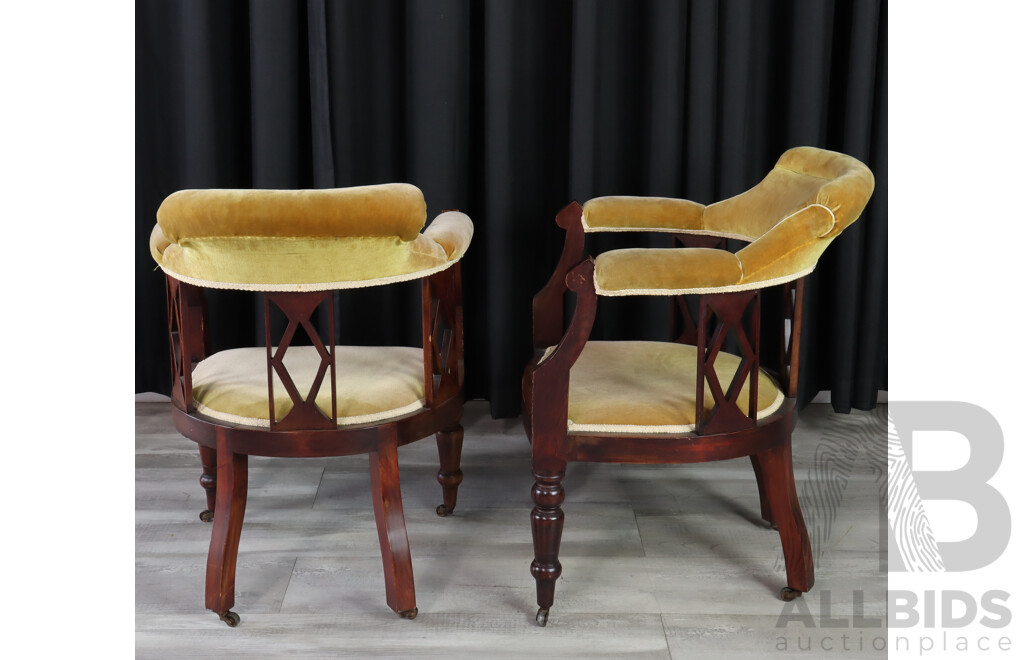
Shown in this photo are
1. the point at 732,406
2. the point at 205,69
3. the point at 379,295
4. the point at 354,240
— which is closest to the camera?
the point at 354,240

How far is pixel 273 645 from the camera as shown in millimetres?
1585

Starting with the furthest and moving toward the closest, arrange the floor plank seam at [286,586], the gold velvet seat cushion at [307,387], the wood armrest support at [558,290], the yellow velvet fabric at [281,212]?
the wood armrest support at [558,290]
the floor plank seam at [286,586]
the gold velvet seat cushion at [307,387]
the yellow velvet fabric at [281,212]

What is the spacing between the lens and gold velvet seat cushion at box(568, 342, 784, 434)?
1571mm

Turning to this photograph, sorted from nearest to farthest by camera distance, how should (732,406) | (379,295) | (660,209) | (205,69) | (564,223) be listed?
A: (732,406)
(564,223)
(660,209)
(205,69)
(379,295)

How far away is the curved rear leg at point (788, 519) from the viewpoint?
1.67 meters

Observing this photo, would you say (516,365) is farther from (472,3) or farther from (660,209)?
(472,3)

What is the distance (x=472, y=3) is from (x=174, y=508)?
1.54 meters

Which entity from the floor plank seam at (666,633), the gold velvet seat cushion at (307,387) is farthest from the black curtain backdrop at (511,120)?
the floor plank seam at (666,633)

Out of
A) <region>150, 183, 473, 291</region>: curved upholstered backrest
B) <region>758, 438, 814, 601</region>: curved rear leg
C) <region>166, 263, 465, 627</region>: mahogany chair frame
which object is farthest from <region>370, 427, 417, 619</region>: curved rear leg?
<region>758, 438, 814, 601</region>: curved rear leg

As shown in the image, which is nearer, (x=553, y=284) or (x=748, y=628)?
(x=748, y=628)

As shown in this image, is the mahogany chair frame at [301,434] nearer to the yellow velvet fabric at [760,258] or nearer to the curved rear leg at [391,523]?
the curved rear leg at [391,523]

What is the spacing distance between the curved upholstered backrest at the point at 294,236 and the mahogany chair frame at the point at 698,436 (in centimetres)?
30

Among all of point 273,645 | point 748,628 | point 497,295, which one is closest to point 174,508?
point 273,645

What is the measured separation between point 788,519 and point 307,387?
3.03ft
